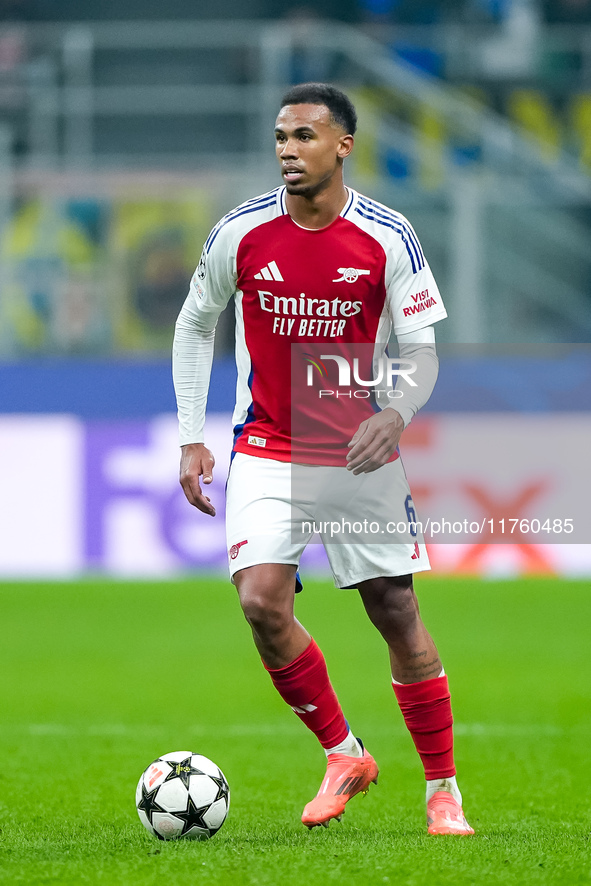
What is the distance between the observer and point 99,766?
527 centimetres

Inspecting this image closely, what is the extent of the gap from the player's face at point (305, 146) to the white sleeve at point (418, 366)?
537 millimetres

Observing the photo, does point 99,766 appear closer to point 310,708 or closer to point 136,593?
point 310,708

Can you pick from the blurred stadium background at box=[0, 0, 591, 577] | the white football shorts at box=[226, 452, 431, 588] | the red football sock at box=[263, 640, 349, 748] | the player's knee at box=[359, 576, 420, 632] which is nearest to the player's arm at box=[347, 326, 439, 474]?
the white football shorts at box=[226, 452, 431, 588]

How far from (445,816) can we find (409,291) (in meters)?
1.56

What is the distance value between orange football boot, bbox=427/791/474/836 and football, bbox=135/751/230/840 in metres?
0.61

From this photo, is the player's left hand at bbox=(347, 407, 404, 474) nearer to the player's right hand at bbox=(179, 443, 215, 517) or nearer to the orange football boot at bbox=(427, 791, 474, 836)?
the player's right hand at bbox=(179, 443, 215, 517)

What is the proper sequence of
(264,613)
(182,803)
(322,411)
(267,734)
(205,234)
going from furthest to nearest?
(205,234), (267,734), (322,411), (264,613), (182,803)

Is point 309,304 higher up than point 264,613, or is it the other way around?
point 309,304

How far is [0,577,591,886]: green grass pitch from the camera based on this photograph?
3506 mm

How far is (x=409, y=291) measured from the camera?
400 centimetres

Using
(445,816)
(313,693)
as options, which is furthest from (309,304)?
(445,816)

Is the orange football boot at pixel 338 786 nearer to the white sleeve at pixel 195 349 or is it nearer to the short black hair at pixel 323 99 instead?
the white sleeve at pixel 195 349

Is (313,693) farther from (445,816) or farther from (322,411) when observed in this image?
(322,411)

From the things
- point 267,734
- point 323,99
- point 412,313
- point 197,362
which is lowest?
point 267,734
